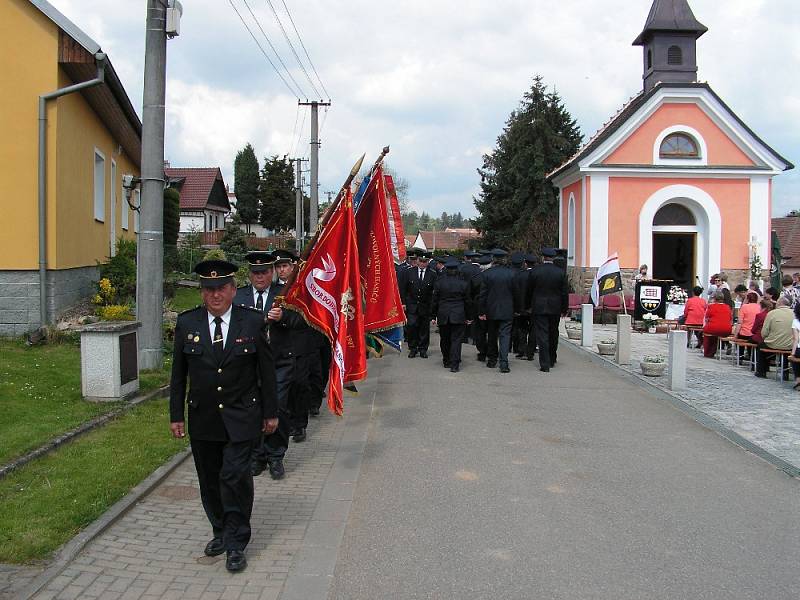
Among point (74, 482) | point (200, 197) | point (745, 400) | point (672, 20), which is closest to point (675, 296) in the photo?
point (745, 400)

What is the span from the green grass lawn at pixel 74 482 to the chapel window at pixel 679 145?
22905 millimetres

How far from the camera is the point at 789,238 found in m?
57.6

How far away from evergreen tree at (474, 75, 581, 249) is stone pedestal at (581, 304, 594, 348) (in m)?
24.5

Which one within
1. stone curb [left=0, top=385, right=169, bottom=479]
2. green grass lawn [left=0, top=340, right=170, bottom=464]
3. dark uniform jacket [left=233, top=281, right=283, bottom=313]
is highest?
dark uniform jacket [left=233, top=281, right=283, bottom=313]

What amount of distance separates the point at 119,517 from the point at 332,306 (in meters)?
2.49

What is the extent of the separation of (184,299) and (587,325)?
11.1 metres

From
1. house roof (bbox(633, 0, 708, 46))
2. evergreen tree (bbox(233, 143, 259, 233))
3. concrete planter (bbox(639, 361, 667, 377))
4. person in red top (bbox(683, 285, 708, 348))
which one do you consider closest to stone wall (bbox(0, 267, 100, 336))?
concrete planter (bbox(639, 361, 667, 377))

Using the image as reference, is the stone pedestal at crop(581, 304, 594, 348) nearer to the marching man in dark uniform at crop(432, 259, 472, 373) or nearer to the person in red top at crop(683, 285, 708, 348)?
the person in red top at crop(683, 285, 708, 348)

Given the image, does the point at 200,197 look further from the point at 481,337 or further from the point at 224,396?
the point at 224,396

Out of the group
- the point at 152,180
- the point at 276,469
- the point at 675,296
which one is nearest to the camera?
the point at 276,469

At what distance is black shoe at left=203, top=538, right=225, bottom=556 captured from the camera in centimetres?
→ 492

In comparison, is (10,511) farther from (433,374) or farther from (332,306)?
(433,374)

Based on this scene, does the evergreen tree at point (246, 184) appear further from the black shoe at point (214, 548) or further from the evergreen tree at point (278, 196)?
the black shoe at point (214, 548)

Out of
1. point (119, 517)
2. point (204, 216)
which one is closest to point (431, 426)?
point (119, 517)
